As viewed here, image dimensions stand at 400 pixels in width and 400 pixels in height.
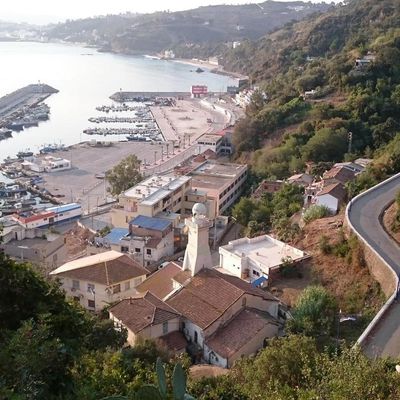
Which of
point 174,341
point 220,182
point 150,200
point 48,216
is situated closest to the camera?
point 174,341

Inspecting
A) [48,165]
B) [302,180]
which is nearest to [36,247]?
[302,180]

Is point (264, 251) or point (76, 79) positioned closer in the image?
point (264, 251)

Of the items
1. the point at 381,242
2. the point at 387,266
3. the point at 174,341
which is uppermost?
the point at 387,266

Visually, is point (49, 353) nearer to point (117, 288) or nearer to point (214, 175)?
point (117, 288)

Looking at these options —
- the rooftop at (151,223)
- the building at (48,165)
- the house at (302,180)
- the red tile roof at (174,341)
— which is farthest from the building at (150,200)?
the building at (48,165)

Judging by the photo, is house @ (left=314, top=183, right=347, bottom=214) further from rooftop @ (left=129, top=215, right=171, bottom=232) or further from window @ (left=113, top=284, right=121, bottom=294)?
window @ (left=113, top=284, right=121, bottom=294)

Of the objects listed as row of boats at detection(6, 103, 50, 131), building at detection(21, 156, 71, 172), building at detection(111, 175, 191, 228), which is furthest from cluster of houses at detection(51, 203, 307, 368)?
row of boats at detection(6, 103, 50, 131)
